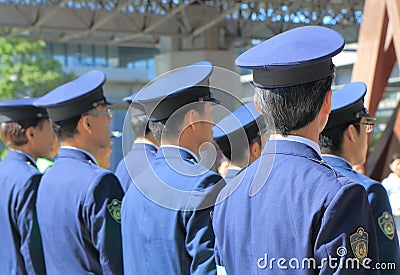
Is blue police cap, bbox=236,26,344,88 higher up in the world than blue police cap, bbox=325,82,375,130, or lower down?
higher up

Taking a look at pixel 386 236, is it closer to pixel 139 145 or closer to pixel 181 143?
pixel 181 143

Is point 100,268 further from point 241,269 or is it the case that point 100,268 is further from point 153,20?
point 153,20

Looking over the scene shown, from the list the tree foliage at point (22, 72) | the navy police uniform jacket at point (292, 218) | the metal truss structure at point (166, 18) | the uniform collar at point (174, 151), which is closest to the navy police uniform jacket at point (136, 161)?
the uniform collar at point (174, 151)

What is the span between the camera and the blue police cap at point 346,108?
283cm

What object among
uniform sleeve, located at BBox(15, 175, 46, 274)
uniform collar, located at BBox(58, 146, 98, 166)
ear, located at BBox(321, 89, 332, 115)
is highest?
ear, located at BBox(321, 89, 332, 115)

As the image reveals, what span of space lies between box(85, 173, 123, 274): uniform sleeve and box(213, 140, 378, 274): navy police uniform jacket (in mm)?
927

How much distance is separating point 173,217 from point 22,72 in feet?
75.0

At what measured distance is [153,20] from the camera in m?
17.8

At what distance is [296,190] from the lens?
68.0 inches

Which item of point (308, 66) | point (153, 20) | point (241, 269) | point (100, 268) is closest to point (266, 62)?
point (308, 66)

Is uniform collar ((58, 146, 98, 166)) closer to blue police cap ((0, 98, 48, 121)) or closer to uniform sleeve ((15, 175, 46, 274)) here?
uniform sleeve ((15, 175, 46, 274))

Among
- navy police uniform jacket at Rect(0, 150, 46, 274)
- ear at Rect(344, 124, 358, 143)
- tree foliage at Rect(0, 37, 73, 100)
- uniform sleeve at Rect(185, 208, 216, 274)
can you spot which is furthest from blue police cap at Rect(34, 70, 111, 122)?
tree foliage at Rect(0, 37, 73, 100)

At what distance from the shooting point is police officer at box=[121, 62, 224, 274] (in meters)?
2.42

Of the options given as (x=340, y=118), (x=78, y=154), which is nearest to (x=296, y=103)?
(x=340, y=118)
